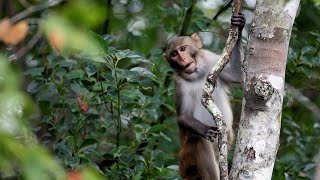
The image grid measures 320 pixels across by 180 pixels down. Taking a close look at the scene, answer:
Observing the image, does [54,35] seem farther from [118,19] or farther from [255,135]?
[118,19]

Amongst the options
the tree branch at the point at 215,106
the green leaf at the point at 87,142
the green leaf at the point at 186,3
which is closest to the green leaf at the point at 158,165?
the green leaf at the point at 87,142

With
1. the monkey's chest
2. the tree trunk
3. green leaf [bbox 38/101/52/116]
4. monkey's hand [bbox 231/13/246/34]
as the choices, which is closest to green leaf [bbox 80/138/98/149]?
green leaf [bbox 38/101/52/116]

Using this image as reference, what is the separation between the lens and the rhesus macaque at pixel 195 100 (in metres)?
6.27

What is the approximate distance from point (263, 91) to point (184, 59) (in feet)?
7.10

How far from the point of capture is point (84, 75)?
21.6 ft

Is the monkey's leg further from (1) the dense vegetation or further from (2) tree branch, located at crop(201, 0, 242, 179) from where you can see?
(2) tree branch, located at crop(201, 0, 242, 179)

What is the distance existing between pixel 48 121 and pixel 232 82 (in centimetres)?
178

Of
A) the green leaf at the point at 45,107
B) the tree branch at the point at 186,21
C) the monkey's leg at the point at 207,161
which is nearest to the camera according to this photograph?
the green leaf at the point at 45,107

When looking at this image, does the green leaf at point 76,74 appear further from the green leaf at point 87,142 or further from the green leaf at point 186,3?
the green leaf at point 186,3

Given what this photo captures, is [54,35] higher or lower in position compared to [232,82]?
higher

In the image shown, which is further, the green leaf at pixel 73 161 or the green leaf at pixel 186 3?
the green leaf at pixel 186 3

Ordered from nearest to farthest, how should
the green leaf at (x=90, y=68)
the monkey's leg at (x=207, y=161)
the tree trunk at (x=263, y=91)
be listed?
the tree trunk at (x=263, y=91)
the green leaf at (x=90, y=68)
the monkey's leg at (x=207, y=161)

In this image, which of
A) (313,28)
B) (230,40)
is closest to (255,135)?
(230,40)

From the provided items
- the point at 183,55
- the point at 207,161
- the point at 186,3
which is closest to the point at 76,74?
the point at 183,55
